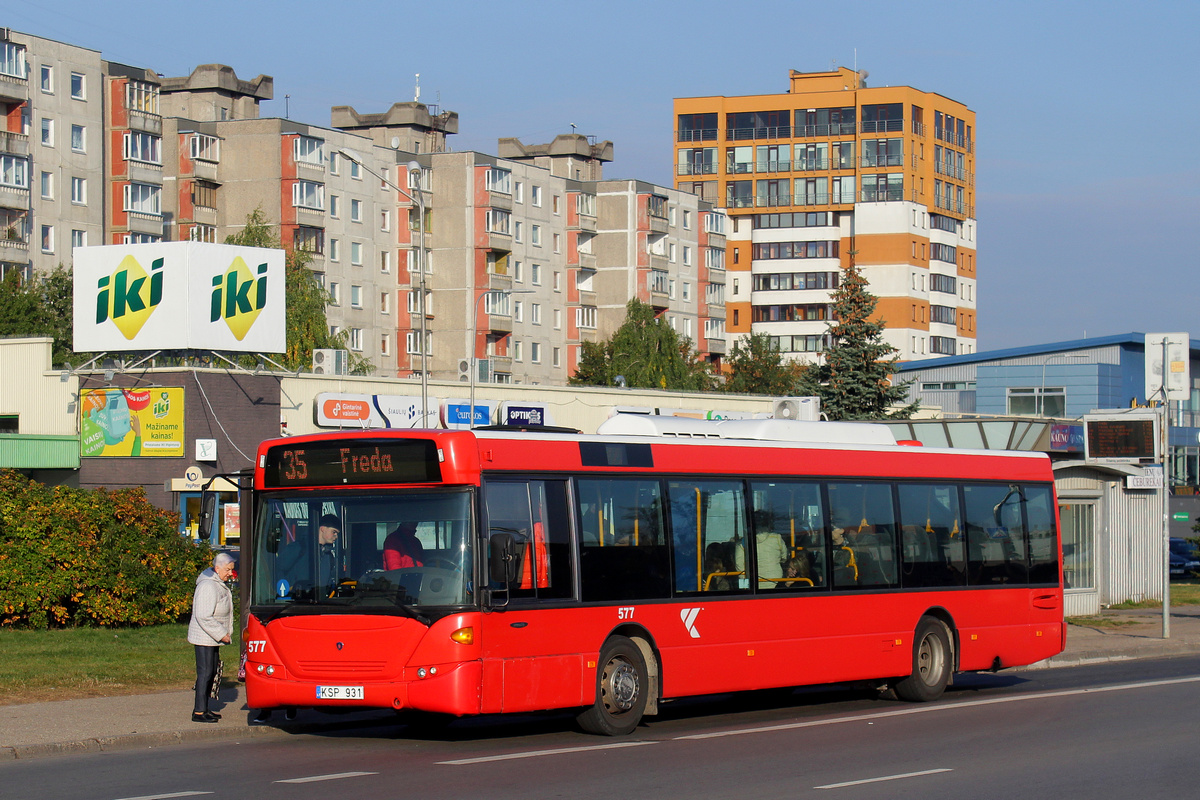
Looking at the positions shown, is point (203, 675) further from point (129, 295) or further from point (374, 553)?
point (129, 295)

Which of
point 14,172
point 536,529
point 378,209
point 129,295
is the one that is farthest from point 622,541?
point 378,209

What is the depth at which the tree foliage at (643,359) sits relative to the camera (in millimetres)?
90125

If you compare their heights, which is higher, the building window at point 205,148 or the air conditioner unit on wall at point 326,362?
the building window at point 205,148

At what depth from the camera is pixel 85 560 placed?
898 inches

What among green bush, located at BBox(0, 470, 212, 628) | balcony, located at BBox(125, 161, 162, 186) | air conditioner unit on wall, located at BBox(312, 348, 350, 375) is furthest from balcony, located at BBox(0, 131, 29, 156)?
green bush, located at BBox(0, 470, 212, 628)

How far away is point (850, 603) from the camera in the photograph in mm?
15969

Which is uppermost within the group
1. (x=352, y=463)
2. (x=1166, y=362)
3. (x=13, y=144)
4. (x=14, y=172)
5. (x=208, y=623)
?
(x=13, y=144)

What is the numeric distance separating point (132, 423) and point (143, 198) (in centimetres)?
3827

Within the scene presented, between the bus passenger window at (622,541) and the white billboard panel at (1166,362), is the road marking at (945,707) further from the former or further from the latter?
the white billboard panel at (1166,362)

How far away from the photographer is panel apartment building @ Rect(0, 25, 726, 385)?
75.9m

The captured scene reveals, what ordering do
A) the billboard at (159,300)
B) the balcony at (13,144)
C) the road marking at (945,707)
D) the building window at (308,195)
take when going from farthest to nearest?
the building window at (308,195) < the balcony at (13,144) < the billboard at (159,300) < the road marking at (945,707)

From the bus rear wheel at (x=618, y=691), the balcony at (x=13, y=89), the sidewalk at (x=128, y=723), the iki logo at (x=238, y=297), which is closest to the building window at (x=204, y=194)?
the balcony at (x=13, y=89)

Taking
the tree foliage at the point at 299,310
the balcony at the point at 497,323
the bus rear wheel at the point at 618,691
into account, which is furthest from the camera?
the balcony at the point at 497,323

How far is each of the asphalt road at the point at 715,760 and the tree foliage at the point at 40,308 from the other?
5464cm
